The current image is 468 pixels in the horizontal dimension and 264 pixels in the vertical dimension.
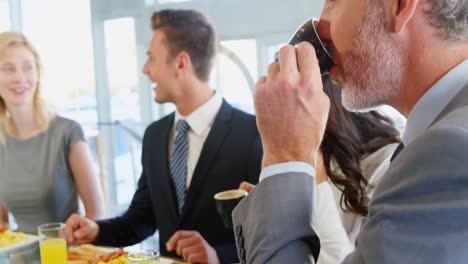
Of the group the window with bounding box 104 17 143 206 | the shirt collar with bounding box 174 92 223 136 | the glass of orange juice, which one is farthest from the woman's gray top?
the window with bounding box 104 17 143 206

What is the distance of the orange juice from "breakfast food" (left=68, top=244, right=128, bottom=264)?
0.19 feet

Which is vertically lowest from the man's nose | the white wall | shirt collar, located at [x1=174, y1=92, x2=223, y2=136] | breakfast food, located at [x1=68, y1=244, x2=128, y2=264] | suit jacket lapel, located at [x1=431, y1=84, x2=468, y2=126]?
breakfast food, located at [x1=68, y1=244, x2=128, y2=264]

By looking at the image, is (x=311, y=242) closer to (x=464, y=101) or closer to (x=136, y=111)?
(x=464, y=101)

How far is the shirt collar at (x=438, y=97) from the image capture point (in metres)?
Result: 0.62

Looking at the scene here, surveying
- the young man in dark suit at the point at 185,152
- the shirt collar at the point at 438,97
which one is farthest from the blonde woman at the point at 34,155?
the shirt collar at the point at 438,97

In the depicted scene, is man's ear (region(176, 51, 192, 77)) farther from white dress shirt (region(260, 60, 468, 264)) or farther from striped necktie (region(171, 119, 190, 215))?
white dress shirt (region(260, 60, 468, 264))

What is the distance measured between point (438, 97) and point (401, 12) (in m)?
0.12

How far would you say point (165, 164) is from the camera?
2.01m

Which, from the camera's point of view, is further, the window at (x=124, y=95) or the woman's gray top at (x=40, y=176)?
the window at (x=124, y=95)

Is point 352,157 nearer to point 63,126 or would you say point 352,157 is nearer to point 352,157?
point 352,157

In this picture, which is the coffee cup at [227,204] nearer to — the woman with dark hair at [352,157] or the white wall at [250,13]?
the woman with dark hair at [352,157]

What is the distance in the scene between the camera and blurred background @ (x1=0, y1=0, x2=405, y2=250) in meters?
3.39

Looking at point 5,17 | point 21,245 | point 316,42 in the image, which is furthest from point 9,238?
point 5,17

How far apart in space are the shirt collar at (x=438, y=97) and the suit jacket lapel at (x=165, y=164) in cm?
139
